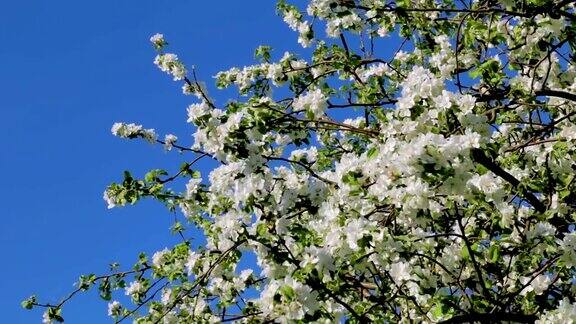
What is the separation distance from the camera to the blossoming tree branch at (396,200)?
457cm

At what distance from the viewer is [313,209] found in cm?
541

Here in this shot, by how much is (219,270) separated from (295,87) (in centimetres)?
275

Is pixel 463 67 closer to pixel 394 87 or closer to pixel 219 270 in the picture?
pixel 394 87

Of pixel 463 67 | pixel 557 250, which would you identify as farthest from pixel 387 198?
pixel 463 67

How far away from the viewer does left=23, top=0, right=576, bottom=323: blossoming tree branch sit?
4.57 meters

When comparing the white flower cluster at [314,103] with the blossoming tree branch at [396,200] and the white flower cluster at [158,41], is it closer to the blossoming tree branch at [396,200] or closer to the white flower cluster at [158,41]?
the blossoming tree branch at [396,200]

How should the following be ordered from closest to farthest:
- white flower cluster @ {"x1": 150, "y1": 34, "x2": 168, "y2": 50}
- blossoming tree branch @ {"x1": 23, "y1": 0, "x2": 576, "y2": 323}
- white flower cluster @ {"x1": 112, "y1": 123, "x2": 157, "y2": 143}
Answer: blossoming tree branch @ {"x1": 23, "y1": 0, "x2": 576, "y2": 323}, white flower cluster @ {"x1": 112, "y1": 123, "x2": 157, "y2": 143}, white flower cluster @ {"x1": 150, "y1": 34, "x2": 168, "y2": 50}

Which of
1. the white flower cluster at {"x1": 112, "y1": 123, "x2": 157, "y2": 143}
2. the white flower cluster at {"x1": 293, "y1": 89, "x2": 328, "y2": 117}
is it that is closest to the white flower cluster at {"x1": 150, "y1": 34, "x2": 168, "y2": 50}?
the white flower cluster at {"x1": 112, "y1": 123, "x2": 157, "y2": 143}

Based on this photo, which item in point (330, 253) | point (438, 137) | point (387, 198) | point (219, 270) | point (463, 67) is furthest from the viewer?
point (463, 67)

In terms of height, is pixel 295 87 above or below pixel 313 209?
above

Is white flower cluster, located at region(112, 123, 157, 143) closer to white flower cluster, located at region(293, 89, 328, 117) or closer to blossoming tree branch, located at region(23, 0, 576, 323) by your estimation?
blossoming tree branch, located at region(23, 0, 576, 323)

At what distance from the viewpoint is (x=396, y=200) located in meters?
4.69

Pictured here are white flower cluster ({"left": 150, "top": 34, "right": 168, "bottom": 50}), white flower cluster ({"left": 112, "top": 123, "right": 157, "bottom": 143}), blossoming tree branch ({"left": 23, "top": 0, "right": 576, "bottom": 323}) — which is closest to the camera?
blossoming tree branch ({"left": 23, "top": 0, "right": 576, "bottom": 323})

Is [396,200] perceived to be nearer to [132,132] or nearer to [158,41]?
[132,132]
